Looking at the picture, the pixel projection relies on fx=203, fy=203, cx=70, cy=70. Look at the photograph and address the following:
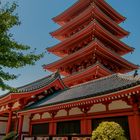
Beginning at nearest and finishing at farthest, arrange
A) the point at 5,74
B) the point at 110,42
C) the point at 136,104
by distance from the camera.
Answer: the point at 136,104, the point at 5,74, the point at 110,42

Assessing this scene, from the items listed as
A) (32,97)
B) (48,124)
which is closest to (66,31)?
(32,97)

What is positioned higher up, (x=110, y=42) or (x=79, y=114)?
(x=110, y=42)

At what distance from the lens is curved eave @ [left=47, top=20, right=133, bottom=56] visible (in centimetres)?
2102

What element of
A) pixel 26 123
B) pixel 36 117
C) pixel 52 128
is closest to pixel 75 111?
pixel 52 128

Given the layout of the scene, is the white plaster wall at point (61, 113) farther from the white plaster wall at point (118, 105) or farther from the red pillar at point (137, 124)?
the red pillar at point (137, 124)

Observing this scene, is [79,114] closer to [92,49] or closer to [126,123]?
[126,123]

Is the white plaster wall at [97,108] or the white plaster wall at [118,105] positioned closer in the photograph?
the white plaster wall at [118,105]

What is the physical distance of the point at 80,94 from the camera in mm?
11773

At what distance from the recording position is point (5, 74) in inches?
374

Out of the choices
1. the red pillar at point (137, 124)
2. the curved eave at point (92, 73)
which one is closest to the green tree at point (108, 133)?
the red pillar at point (137, 124)

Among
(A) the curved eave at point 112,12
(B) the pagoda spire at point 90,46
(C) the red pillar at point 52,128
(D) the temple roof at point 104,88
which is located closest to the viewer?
(D) the temple roof at point 104,88

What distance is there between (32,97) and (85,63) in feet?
26.3

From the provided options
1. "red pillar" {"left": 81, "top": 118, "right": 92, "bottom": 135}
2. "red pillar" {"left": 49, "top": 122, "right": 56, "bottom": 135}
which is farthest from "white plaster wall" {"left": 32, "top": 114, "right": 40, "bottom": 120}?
"red pillar" {"left": 81, "top": 118, "right": 92, "bottom": 135}

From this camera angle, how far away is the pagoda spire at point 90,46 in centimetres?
1991
